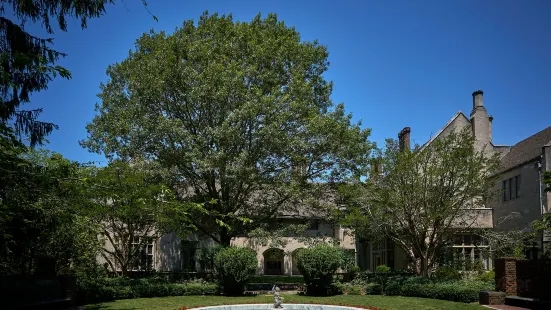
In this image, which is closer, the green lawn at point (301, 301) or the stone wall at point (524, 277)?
the stone wall at point (524, 277)

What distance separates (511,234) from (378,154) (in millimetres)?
8113

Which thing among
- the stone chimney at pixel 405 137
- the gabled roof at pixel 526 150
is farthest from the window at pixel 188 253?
the gabled roof at pixel 526 150

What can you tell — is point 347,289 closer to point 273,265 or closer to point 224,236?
point 224,236

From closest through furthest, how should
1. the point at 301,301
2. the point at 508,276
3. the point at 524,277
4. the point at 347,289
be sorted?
the point at 524,277 → the point at 508,276 → the point at 301,301 → the point at 347,289

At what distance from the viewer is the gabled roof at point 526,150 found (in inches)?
1199

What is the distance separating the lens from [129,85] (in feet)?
95.8

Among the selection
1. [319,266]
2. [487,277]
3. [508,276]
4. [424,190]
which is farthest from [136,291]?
[487,277]

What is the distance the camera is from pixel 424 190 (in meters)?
25.2

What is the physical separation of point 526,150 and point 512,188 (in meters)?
2.57

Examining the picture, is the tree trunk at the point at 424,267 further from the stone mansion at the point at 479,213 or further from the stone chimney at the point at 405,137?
the stone chimney at the point at 405,137

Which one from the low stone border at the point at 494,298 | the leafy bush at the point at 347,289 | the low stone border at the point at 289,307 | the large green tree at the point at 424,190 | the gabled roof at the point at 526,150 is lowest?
the leafy bush at the point at 347,289

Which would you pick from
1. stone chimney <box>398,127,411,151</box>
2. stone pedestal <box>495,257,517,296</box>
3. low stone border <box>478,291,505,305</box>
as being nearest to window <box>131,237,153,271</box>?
stone chimney <box>398,127,411,151</box>

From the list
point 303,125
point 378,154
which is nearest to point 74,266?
point 303,125

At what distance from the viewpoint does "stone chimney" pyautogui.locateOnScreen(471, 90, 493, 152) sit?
1426 inches
